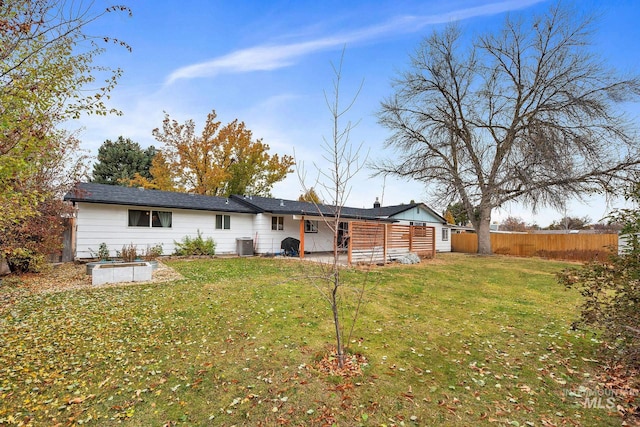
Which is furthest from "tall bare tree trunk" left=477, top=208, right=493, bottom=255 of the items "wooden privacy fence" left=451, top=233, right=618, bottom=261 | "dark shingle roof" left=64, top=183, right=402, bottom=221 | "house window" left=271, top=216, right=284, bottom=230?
"house window" left=271, top=216, right=284, bottom=230

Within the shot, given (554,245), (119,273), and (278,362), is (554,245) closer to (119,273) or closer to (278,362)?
(278,362)

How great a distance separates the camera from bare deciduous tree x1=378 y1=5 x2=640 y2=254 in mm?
16500

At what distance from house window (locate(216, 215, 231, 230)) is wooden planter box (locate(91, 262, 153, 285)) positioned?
261 inches

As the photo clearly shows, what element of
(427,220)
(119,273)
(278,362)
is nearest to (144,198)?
(119,273)

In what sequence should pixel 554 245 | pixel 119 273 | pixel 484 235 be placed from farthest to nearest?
pixel 484 235
pixel 554 245
pixel 119 273

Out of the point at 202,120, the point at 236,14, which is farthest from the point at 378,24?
the point at 202,120

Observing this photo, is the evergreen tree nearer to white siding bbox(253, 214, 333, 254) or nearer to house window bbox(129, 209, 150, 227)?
house window bbox(129, 209, 150, 227)

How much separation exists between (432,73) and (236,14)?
15869 mm

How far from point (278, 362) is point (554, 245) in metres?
22.1

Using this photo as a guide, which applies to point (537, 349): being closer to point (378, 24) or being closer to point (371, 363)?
point (371, 363)

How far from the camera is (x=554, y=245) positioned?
62.4ft

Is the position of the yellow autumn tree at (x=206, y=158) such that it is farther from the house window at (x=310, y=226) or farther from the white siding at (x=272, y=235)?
the house window at (x=310, y=226)

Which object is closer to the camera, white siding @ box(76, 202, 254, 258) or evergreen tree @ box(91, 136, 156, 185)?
white siding @ box(76, 202, 254, 258)

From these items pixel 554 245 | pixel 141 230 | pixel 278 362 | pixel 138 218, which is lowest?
pixel 278 362
